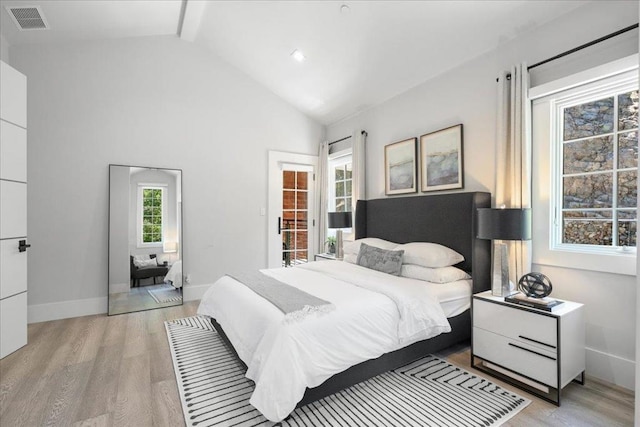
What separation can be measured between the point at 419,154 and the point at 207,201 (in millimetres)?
2929

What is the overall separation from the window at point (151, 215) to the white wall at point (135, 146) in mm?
324

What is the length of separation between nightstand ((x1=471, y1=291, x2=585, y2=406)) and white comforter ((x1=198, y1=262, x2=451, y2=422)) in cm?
32

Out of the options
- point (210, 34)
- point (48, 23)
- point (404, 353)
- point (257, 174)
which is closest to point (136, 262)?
point (257, 174)

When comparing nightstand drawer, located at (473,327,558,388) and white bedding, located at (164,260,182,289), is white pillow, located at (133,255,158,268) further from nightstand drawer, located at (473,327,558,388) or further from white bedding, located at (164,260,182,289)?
nightstand drawer, located at (473,327,558,388)

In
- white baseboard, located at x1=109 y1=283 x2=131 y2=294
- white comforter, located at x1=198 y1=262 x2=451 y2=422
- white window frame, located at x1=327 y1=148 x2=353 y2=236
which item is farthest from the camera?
white window frame, located at x1=327 y1=148 x2=353 y2=236

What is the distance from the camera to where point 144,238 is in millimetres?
4039

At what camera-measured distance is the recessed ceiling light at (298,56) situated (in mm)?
3805

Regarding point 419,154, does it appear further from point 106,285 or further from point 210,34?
point 106,285

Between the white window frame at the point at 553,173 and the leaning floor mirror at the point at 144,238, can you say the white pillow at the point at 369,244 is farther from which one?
the leaning floor mirror at the point at 144,238

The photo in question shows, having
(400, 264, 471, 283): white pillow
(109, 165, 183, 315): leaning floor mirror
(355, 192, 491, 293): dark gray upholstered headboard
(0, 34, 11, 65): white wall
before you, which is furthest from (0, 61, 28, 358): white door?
(355, 192, 491, 293): dark gray upholstered headboard

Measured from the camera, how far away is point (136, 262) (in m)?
4.00

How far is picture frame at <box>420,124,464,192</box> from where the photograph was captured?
3222 mm

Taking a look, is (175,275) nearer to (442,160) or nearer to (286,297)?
(286,297)

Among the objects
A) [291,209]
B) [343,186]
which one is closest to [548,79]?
[343,186]
